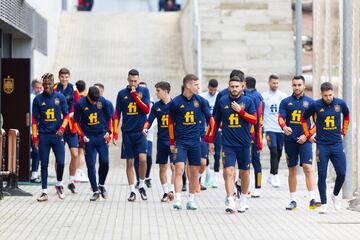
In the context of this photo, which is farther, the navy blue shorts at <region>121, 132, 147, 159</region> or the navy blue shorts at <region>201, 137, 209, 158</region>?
the navy blue shorts at <region>201, 137, 209, 158</region>

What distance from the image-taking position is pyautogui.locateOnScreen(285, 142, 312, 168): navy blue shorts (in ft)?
61.9

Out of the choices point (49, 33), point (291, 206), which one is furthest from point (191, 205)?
point (49, 33)

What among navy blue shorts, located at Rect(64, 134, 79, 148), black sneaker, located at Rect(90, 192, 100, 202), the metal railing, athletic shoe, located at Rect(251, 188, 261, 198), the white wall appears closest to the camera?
black sneaker, located at Rect(90, 192, 100, 202)

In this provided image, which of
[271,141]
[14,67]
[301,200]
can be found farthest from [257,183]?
[14,67]

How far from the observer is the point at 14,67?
78.3 ft

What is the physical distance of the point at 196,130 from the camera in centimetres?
1889

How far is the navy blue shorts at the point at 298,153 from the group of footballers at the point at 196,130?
0.05ft

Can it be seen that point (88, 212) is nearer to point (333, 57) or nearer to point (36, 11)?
point (333, 57)

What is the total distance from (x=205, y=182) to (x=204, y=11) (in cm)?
1274

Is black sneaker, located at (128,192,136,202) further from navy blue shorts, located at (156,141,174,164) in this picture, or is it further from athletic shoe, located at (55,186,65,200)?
athletic shoe, located at (55,186,65,200)

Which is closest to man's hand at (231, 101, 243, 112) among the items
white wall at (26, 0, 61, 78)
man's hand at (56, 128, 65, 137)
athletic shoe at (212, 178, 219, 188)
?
man's hand at (56, 128, 65, 137)

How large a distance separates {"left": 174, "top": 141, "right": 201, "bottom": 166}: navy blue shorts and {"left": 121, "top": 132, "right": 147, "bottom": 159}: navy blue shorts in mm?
1743

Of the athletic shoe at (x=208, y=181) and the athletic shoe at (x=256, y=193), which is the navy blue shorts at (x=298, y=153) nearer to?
the athletic shoe at (x=256, y=193)

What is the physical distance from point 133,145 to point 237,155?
2.76 meters
